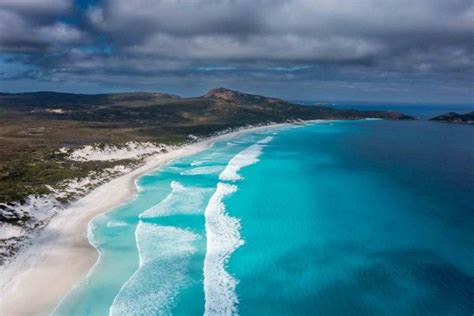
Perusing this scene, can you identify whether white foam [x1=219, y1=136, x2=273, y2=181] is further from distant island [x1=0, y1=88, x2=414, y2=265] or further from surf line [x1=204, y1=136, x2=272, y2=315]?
distant island [x1=0, y1=88, x2=414, y2=265]

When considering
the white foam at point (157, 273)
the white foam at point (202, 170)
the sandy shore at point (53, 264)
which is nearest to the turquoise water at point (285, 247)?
the white foam at point (157, 273)

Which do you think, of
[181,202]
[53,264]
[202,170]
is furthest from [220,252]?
[202,170]

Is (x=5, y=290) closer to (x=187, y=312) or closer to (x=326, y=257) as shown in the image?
(x=187, y=312)

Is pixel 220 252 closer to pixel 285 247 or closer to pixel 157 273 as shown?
pixel 285 247

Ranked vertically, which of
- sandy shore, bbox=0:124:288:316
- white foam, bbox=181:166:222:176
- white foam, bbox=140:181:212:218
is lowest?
sandy shore, bbox=0:124:288:316

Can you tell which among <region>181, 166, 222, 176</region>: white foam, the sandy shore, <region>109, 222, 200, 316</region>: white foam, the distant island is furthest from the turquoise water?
the distant island

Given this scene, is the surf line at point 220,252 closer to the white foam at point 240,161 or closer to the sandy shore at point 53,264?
the white foam at point 240,161

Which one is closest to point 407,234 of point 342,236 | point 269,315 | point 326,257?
point 342,236
